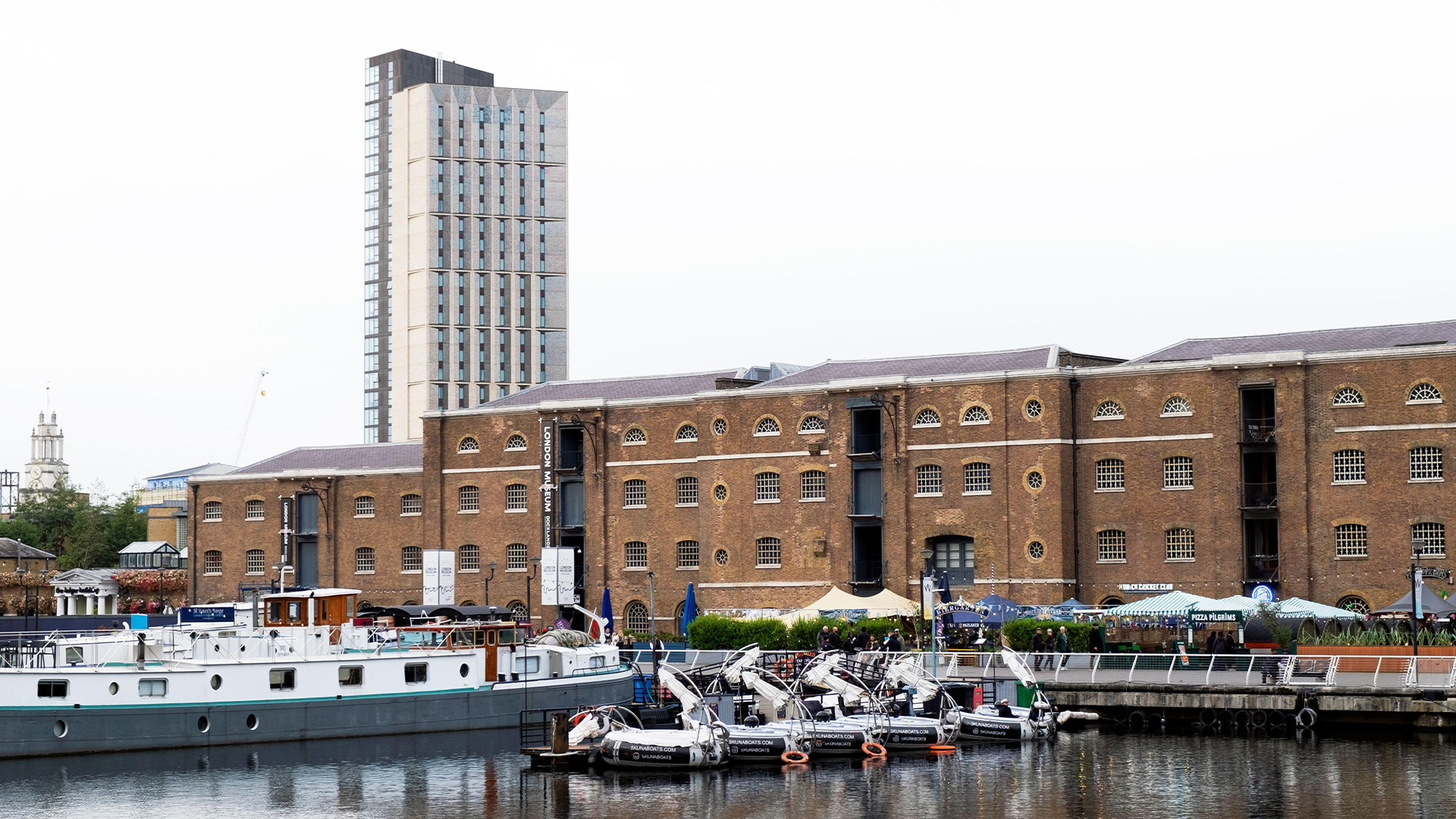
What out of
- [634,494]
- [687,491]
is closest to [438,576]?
[634,494]

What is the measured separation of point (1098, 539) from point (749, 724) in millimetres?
29346

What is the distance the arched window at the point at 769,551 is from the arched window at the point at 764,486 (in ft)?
5.68

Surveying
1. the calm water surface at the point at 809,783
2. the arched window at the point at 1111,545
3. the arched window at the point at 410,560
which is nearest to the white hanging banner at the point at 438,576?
the arched window at the point at 410,560

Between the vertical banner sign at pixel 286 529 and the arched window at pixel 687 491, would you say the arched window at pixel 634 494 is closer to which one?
the arched window at pixel 687 491

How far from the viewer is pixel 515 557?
81.9 metres

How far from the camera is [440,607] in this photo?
206 ft

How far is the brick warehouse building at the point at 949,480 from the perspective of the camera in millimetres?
63750

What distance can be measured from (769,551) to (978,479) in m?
9.90

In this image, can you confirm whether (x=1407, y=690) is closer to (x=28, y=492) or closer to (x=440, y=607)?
(x=440, y=607)

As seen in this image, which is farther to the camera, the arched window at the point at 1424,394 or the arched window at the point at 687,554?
the arched window at the point at 687,554

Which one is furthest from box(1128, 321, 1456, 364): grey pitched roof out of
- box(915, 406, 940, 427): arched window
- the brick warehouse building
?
box(915, 406, 940, 427): arched window

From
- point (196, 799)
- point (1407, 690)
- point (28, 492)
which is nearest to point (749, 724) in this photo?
point (196, 799)

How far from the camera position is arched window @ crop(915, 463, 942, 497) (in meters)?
71.3

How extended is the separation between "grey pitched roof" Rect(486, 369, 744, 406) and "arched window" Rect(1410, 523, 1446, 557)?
30.4m
